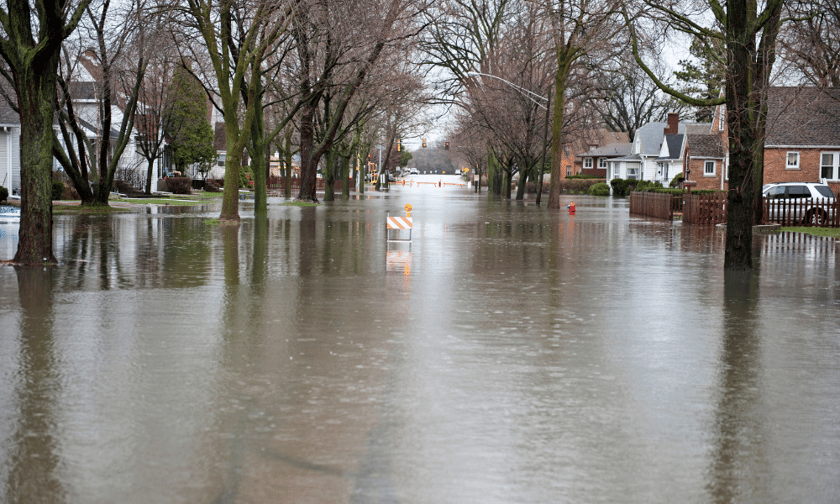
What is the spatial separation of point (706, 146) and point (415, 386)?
218 ft

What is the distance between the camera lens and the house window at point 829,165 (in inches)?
2213

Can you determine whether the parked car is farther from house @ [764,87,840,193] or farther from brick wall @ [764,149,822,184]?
brick wall @ [764,149,822,184]

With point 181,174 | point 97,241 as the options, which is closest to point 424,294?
point 97,241

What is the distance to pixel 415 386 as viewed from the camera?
7.57 meters

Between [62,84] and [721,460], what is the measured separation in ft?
102

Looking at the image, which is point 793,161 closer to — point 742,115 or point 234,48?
point 234,48

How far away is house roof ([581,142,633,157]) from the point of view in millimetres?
108938

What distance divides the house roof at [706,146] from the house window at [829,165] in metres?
11.9

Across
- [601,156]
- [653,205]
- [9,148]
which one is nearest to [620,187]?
[601,156]

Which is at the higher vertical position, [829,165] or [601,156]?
[601,156]

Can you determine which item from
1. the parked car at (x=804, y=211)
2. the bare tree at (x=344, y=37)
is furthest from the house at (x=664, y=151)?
the bare tree at (x=344, y=37)

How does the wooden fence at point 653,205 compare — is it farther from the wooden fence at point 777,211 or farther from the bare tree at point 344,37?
the bare tree at point 344,37

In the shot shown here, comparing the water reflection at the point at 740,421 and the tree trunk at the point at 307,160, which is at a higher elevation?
the tree trunk at the point at 307,160

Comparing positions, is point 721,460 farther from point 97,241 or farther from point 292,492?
point 97,241
